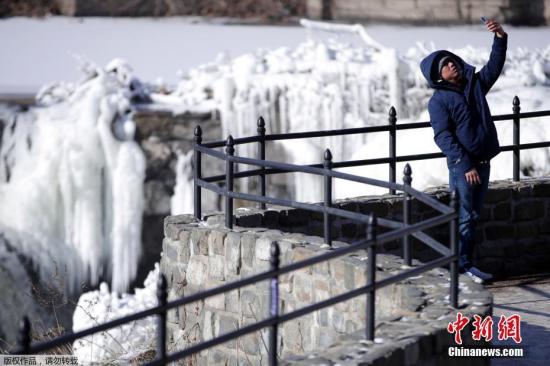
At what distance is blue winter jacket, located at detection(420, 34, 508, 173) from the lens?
8.77 m

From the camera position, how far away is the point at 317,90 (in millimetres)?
21750

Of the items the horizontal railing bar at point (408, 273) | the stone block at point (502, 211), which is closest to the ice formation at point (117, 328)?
the stone block at point (502, 211)

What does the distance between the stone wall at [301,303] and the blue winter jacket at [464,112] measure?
0.84 m

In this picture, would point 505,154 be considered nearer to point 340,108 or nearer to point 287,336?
point 340,108

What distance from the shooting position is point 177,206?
21203 mm

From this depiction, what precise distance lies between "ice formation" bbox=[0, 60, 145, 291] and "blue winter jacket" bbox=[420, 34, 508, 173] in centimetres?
1160

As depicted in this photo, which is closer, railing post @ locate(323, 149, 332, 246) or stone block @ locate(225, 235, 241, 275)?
railing post @ locate(323, 149, 332, 246)

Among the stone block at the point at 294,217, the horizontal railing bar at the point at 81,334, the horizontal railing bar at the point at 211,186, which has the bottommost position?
the stone block at the point at 294,217

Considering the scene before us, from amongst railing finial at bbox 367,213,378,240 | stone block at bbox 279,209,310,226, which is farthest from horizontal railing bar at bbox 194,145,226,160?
railing finial at bbox 367,213,378,240

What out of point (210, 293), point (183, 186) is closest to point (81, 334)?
point (210, 293)

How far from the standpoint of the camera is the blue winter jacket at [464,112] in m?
8.77

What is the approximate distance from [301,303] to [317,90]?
13113 millimetres

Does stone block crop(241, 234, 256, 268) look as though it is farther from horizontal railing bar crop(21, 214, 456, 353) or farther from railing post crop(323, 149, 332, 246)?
horizontal railing bar crop(21, 214, 456, 353)

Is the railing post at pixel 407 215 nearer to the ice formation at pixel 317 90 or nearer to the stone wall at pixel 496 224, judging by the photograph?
the stone wall at pixel 496 224
